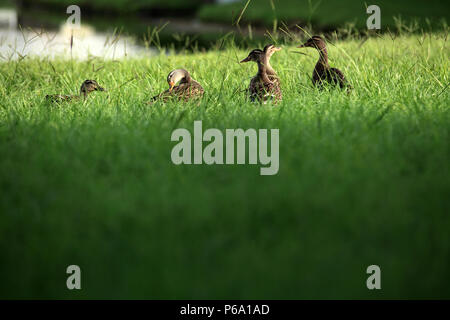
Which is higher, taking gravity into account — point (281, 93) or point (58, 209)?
point (281, 93)

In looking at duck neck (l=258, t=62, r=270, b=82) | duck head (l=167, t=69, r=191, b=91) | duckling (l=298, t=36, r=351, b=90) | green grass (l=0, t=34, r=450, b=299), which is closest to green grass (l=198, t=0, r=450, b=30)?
duckling (l=298, t=36, r=351, b=90)

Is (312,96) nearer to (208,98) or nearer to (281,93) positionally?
(281,93)

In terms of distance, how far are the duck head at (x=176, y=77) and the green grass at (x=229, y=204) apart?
0.78ft

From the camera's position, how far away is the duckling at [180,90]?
17.2ft

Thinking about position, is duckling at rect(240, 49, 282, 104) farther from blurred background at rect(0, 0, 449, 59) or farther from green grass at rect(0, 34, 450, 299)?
blurred background at rect(0, 0, 449, 59)

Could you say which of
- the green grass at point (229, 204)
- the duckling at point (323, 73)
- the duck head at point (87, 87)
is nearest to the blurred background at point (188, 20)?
the duck head at point (87, 87)

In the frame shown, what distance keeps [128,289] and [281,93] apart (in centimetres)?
331

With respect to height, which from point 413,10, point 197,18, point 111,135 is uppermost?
point 197,18

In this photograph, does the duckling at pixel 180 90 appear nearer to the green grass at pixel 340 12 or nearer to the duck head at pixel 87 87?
the duck head at pixel 87 87

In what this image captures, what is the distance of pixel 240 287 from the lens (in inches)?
102

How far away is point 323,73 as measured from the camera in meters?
5.83

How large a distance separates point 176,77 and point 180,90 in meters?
0.13

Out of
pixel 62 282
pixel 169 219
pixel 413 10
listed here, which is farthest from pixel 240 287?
pixel 413 10

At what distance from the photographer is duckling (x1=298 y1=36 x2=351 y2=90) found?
5.68 meters
